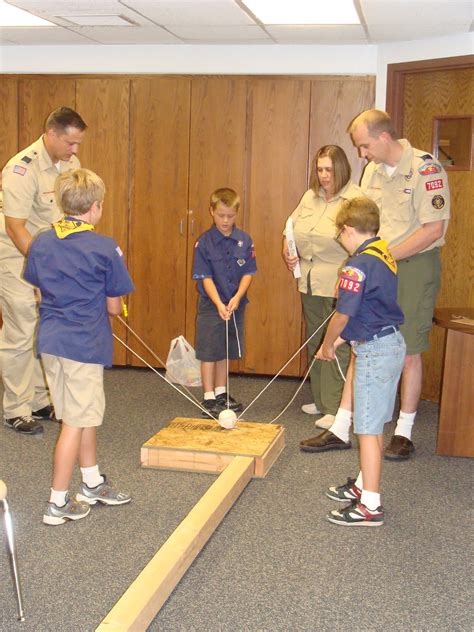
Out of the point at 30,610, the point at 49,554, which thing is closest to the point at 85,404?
the point at 49,554

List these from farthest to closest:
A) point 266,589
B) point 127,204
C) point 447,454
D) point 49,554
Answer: point 127,204 < point 447,454 < point 49,554 < point 266,589

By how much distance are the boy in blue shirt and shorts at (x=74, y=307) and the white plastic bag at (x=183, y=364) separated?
2.02m

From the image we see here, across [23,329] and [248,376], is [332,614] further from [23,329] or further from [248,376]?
[248,376]

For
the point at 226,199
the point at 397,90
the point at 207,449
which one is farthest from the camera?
the point at 397,90

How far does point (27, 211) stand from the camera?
4.07m

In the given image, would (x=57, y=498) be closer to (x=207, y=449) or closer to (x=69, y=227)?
(x=207, y=449)

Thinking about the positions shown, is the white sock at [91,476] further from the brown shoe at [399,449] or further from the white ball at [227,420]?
the brown shoe at [399,449]

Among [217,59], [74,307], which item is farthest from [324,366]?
[217,59]

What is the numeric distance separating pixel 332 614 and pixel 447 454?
1737 mm

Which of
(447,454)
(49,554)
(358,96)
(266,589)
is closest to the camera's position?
(266,589)

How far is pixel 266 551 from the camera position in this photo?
285 centimetres

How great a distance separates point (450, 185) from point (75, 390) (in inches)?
119

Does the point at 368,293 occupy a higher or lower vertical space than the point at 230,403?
higher

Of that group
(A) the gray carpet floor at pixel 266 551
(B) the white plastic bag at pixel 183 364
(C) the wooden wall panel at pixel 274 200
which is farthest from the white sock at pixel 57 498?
(C) the wooden wall panel at pixel 274 200
